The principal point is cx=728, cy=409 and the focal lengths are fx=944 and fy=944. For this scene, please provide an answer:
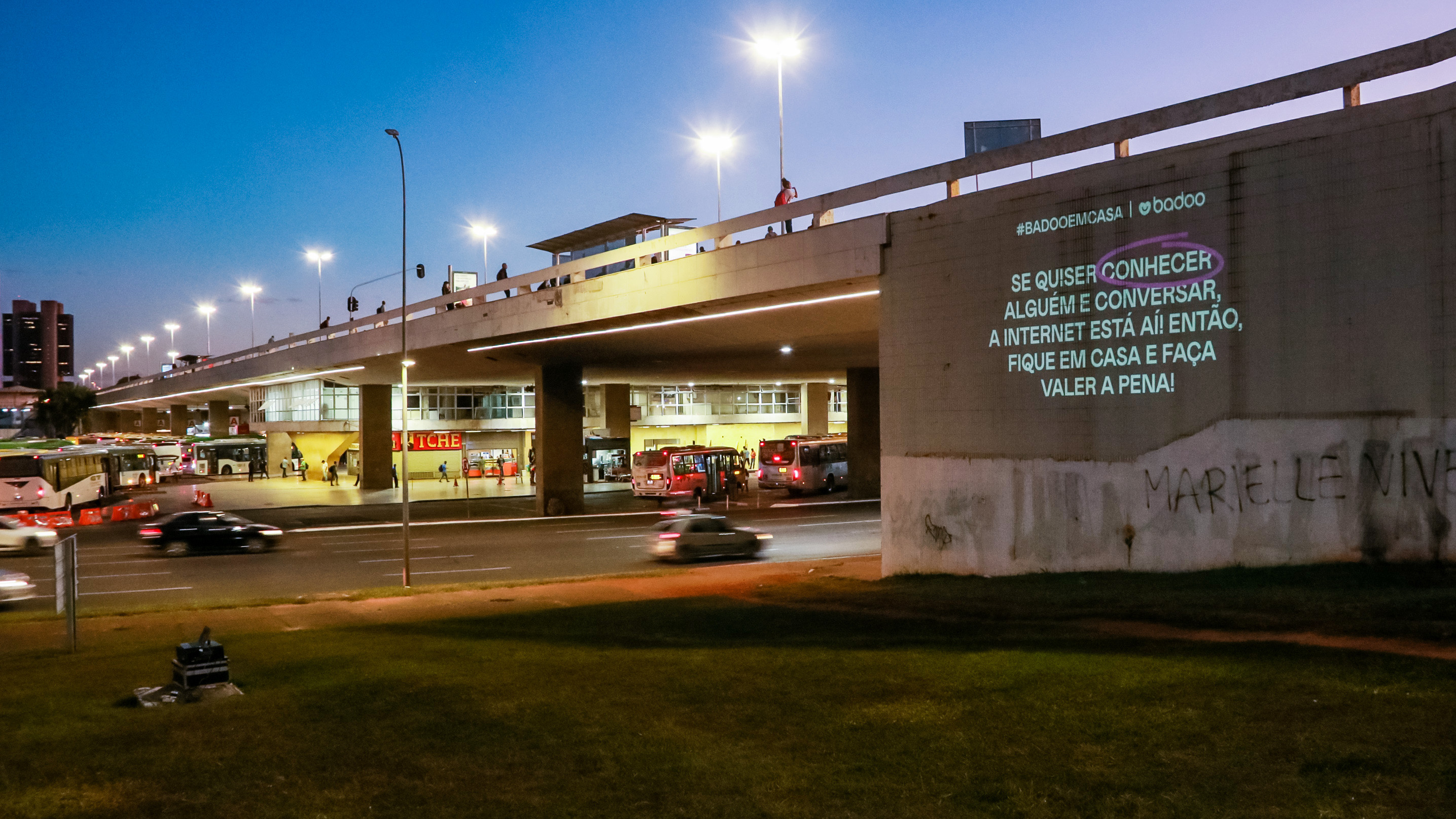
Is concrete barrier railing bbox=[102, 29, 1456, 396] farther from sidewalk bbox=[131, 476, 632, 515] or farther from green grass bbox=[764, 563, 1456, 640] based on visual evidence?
sidewalk bbox=[131, 476, 632, 515]

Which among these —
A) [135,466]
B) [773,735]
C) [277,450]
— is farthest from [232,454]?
[773,735]

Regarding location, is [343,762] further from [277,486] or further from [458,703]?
[277,486]

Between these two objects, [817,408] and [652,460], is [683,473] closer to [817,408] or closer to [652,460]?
[652,460]

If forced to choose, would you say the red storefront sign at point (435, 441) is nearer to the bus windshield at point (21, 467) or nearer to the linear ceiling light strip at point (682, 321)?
the bus windshield at point (21, 467)

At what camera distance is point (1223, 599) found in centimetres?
1237

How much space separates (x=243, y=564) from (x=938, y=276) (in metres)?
19.3

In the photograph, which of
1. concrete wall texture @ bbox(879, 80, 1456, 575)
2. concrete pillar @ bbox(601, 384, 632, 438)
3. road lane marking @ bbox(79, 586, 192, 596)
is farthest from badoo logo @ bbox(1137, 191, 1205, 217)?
concrete pillar @ bbox(601, 384, 632, 438)

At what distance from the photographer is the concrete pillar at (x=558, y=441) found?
131 ft

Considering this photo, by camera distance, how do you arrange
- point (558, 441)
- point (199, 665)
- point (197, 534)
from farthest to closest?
point (558, 441), point (197, 534), point (199, 665)

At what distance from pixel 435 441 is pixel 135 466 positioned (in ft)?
58.6

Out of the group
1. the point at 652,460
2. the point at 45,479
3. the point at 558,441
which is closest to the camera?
the point at 45,479

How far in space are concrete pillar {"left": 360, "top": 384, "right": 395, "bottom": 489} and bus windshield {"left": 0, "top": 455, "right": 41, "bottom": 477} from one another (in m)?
18.9

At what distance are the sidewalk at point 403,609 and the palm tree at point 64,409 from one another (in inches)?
5146

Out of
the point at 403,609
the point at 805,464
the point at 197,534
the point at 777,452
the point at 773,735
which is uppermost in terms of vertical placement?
the point at 777,452
